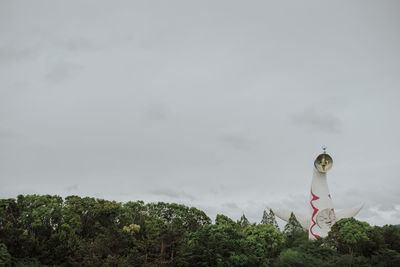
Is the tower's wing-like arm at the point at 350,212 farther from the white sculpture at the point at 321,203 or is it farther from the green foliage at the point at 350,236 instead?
the green foliage at the point at 350,236

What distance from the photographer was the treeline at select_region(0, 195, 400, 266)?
2078cm

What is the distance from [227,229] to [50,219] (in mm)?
14101

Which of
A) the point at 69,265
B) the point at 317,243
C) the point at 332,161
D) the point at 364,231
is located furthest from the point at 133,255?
the point at 332,161

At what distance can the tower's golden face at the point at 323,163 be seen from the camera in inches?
1336

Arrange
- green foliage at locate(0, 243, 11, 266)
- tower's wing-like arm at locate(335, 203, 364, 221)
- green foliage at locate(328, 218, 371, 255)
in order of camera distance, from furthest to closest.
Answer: tower's wing-like arm at locate(335, 203, 364, 221) → green foliage at locate(328, 218, 371, 255) → green foliage at locate(0, 243, 11, 266)

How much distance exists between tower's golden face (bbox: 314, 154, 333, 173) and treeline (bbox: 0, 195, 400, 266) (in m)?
5.48

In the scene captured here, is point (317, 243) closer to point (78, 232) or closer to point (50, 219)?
point (78, 232)

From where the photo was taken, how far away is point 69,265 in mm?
25672

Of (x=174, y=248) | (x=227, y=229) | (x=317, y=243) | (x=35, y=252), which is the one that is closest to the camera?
(x=174, y=248)

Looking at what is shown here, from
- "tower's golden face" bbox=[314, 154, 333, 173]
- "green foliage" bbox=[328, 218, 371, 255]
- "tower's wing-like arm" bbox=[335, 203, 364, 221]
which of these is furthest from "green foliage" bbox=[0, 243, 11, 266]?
"tower's wing-like arm" bbox=[335, 203, 364, 221]

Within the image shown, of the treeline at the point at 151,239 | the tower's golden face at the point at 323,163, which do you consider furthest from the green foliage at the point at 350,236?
the tower's golden face at the point at 323,163

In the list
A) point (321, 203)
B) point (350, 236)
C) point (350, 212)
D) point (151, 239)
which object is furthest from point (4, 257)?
point (350, 212)

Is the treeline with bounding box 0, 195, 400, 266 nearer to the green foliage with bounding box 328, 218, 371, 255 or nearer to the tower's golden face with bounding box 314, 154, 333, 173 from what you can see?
the green foliage with bounding box 328, 218, 371, 255

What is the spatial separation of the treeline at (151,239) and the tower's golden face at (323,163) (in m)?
5.48
